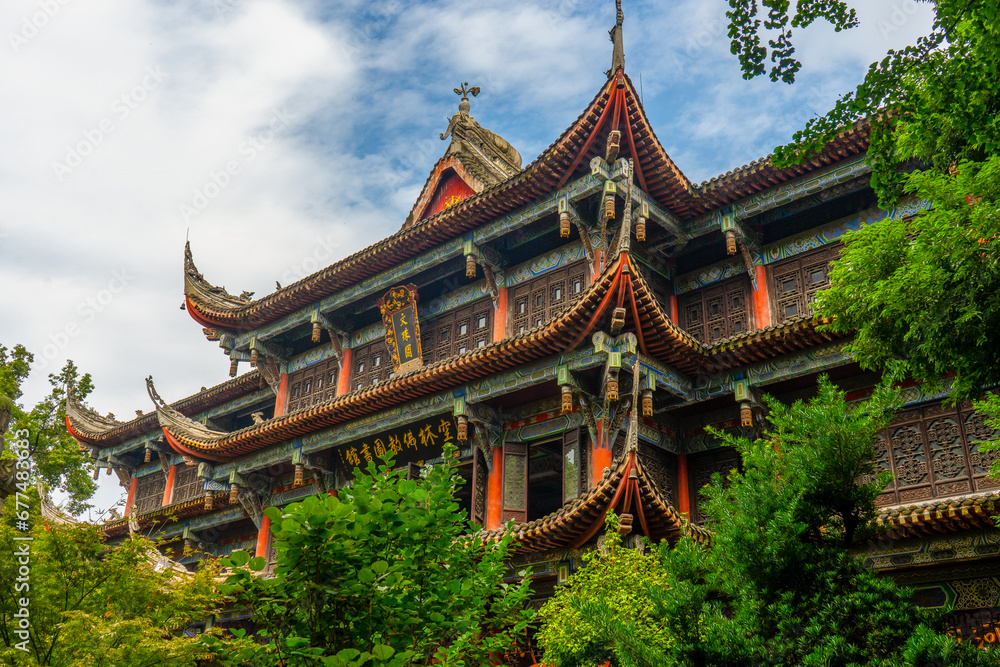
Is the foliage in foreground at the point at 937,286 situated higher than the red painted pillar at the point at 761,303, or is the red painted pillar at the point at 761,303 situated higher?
the red painted pillar at the point at 761,303

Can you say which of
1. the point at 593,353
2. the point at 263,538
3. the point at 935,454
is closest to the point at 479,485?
the point at 593,353

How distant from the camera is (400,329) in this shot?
17.9 metres

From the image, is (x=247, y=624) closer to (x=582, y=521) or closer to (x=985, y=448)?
(x=582, y=521)

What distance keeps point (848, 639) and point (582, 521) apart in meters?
5.93

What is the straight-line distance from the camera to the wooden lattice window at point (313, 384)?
64.6 feet

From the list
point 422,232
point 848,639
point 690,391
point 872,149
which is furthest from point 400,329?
point 848,639

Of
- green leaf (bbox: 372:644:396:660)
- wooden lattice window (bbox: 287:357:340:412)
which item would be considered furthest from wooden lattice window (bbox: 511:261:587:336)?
green leaf (bbox: 372:644:396:660)

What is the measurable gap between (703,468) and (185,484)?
1532 centimetres

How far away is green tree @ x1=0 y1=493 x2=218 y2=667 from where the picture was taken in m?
10.8

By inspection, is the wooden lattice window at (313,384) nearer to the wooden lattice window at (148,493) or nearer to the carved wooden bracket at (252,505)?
the carved wooden bracket at (252,505)

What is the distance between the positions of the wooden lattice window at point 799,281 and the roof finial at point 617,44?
4.29 metres

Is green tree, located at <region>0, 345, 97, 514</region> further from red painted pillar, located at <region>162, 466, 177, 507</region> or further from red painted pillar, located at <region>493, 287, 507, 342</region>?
red painted pillar, located at <region>493, 287, 507, 342</region>

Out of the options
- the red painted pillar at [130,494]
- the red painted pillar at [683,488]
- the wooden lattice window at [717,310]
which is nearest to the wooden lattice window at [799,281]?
the wooden lattice window at [717,310]

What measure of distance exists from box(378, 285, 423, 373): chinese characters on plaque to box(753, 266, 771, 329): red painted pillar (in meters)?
6.64
